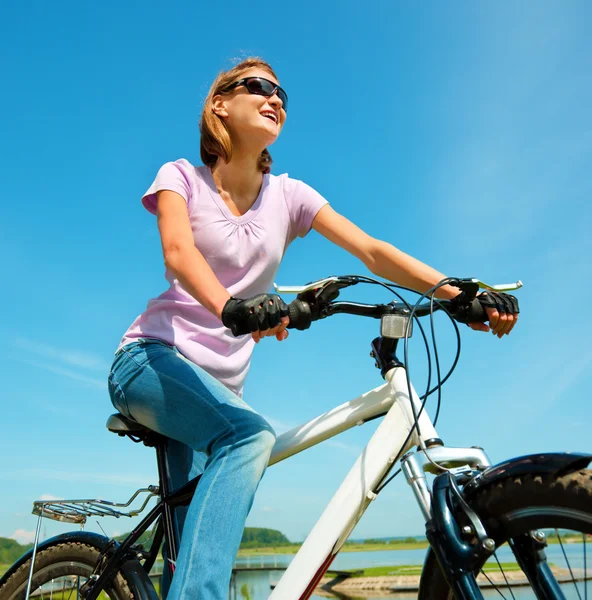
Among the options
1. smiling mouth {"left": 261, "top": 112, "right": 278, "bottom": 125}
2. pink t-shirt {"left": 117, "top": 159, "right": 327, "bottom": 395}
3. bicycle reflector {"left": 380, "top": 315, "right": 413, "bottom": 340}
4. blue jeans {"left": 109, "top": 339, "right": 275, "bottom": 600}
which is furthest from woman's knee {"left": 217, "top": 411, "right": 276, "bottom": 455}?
smiling mouth {"left": 261, "top": 112, "right": 278, "bottom": 125}

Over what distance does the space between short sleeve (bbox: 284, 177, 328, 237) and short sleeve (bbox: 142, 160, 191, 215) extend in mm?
512

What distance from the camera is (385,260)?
251 centimetres

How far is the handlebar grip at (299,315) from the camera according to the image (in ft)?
5.79

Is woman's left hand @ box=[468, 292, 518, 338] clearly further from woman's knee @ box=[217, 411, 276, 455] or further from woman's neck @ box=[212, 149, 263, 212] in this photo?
woman's neck @ box=[212, 149, 263, 212]

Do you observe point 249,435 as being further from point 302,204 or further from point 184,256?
point 302,204

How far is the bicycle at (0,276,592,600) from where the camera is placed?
144 centimetres

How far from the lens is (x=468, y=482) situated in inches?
62.0

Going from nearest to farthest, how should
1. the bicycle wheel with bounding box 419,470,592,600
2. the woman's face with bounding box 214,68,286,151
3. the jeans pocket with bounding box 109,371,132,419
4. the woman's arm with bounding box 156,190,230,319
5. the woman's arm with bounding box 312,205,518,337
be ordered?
the bicycle wheel with bounding box 419,470,592,600
the woman's arm with bounding box 156,190,230,319
the woman's arm with bounding box 312,205,518,337
the jeans pocket with bounding box 109,371,132,419
the woman's face with bounding box 214,68,286,151

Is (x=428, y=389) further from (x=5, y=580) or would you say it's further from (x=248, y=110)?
(x=5, y=580)

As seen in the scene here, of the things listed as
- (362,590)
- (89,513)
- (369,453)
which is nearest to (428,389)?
(369,453)

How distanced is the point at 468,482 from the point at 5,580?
2.29 metres

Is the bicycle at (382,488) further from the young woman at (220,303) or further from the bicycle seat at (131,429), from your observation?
the young woman at (220,303)

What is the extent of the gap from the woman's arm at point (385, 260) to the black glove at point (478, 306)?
0.08 ft

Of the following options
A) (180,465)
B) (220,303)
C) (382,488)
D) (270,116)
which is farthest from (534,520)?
(270,116)
